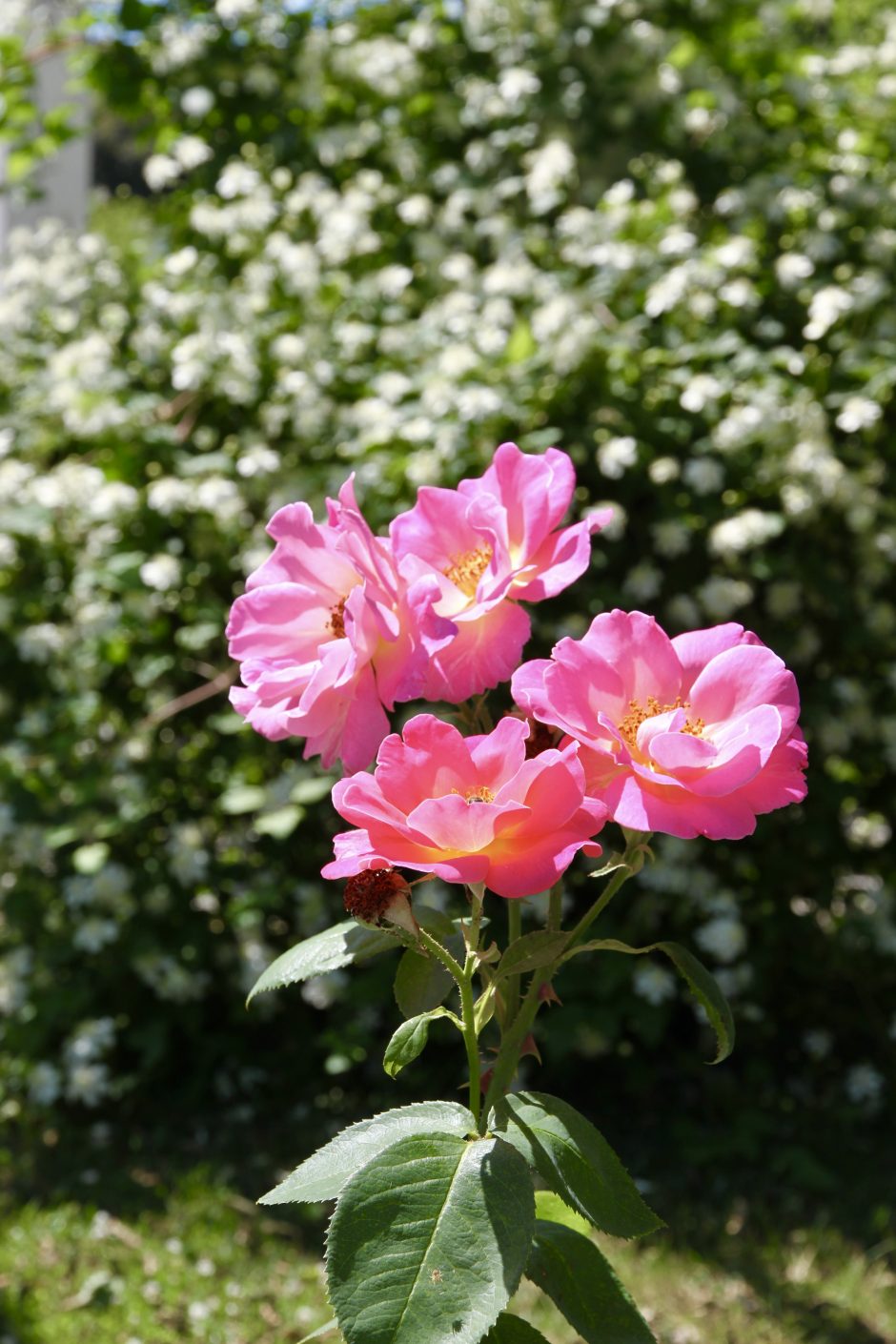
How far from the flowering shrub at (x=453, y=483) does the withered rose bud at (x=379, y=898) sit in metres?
1.90

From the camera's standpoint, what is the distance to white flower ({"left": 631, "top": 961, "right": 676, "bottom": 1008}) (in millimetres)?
2980

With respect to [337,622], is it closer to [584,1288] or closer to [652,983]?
[584,1288]

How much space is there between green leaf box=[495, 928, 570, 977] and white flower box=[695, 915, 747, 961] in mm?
2041

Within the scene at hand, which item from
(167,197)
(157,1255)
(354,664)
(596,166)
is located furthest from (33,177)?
(354,664)

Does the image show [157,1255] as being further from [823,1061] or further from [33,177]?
[33,177]

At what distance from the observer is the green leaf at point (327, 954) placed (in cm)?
117

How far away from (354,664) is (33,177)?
4.26 meters

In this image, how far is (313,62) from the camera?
4.15 meters

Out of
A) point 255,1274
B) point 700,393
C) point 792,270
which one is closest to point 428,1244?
Result: point 255,1274

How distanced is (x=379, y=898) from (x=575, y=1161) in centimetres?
26

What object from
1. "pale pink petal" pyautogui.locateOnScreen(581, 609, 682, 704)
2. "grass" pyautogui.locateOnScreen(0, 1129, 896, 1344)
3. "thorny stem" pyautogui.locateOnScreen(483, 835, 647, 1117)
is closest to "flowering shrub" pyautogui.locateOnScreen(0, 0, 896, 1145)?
"grass" pyautogui.locateOnScreen(0, 1129, 896, 1344)

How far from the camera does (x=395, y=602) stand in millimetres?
1113

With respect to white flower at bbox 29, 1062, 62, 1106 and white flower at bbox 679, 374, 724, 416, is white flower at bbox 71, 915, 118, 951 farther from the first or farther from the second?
white flower at bbox 679, 374, 724, 416

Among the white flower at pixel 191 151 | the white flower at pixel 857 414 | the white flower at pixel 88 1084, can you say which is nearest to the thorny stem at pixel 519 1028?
the white flower at pixel 857 414
